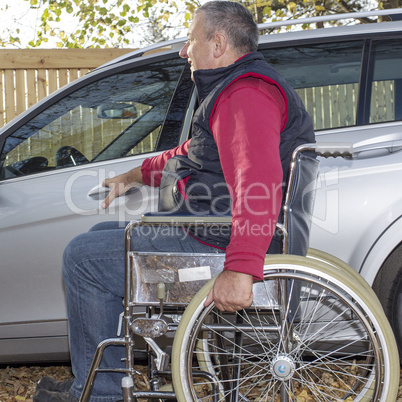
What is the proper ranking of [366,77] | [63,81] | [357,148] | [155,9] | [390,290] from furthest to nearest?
[155,9]
[63,81]
[366,77]
[390,290]
[357,148]

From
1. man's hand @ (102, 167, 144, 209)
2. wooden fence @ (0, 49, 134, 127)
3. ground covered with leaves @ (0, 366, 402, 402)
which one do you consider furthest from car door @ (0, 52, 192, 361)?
wooden fence @ (0, 49, 134, 127)

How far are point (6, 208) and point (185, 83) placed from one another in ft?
3.49

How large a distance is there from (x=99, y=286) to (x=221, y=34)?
0.98m

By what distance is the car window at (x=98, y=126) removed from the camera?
2984mm

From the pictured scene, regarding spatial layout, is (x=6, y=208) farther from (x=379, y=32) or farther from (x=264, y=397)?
(x=379, y=32)

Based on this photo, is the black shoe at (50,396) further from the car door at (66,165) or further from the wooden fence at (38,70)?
the wooden fence at (38,70)

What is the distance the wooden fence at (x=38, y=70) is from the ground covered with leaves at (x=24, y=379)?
147 inches

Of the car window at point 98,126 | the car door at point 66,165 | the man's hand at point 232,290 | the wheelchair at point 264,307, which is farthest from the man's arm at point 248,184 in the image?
the car window at point 98,126

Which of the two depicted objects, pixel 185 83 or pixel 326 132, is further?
pixel 185 83

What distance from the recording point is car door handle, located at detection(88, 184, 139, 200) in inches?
108

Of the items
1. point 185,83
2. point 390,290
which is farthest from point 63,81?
point 390,290

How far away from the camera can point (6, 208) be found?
2.88 metres

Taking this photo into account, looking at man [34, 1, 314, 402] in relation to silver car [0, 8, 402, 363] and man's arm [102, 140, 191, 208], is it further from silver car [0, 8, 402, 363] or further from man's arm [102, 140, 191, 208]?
silver car [0, 8, 402, 363]

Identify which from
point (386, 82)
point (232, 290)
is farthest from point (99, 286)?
point (386, 82)
